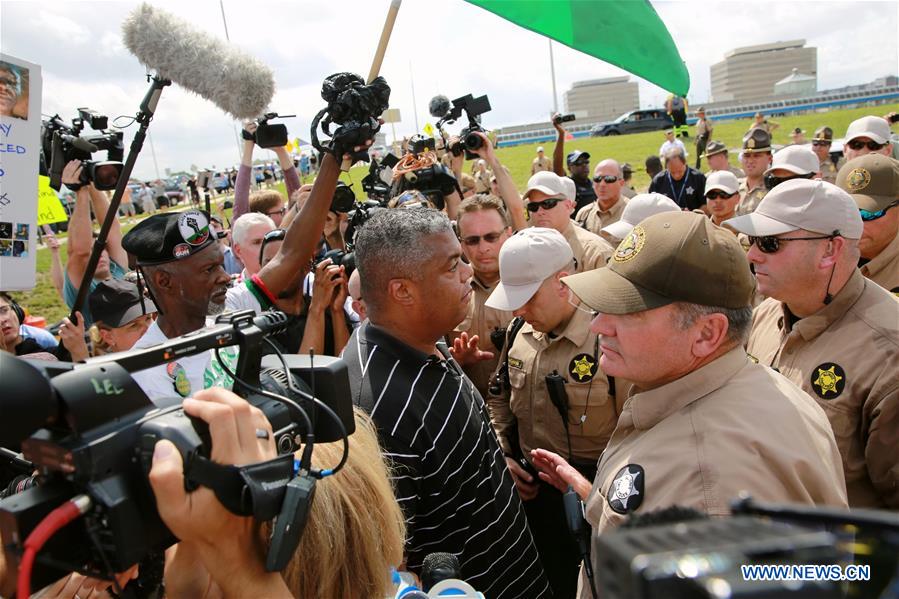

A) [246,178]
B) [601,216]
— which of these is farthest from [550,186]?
[246,178]

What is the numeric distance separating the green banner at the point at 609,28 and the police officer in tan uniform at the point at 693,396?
2.05m

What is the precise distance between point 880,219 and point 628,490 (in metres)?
2.60

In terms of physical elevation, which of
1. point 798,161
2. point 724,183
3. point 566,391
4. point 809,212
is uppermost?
point 798,161

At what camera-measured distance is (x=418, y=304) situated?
92.8 inches

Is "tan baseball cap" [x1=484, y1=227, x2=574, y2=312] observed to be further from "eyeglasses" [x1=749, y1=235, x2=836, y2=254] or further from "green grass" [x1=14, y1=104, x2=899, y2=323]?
"green grass" [x1=14, y1=104, x2=899, y2=323]

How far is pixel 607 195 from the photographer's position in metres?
6.98

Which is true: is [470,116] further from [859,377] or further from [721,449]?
[721,449]

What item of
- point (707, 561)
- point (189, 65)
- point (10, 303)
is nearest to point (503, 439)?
point (189, 65)

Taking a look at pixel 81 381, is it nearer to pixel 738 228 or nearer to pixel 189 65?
pixel 189 65

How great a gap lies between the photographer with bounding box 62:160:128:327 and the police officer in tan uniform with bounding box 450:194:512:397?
215 cm

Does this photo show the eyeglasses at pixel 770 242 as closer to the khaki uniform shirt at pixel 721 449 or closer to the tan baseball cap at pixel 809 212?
the tan baseball cap at pixel 809 212

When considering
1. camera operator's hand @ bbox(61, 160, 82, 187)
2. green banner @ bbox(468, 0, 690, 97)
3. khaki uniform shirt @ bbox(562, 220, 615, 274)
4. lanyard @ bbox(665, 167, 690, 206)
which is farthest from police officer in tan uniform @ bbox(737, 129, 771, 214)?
camera operator's hand @ bbox(61, 160, 82, 187)

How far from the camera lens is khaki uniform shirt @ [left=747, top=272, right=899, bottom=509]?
7.07ft

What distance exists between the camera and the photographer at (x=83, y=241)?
10.3 feet
